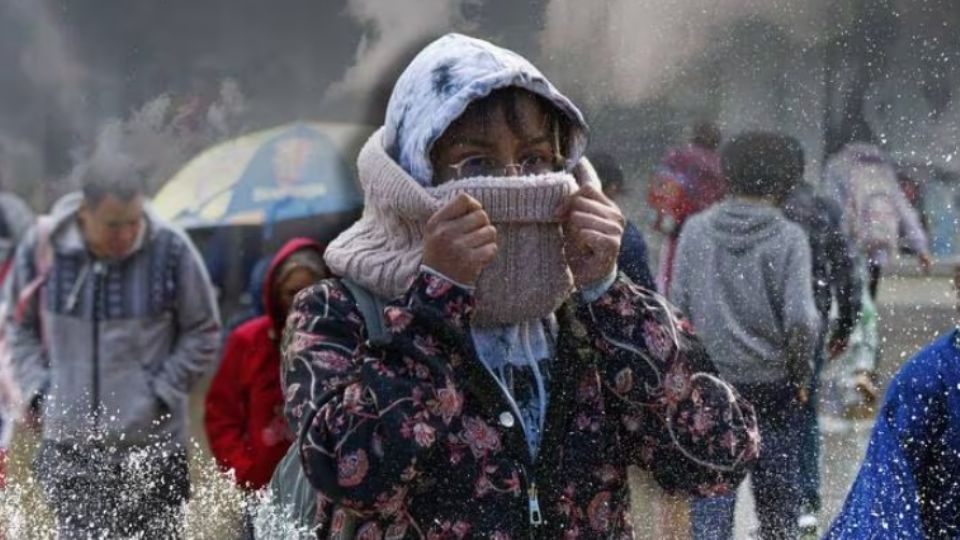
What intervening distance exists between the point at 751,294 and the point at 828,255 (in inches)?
16.8

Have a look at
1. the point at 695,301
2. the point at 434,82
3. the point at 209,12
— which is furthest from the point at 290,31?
the point at 434,82

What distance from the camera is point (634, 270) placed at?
384 cm

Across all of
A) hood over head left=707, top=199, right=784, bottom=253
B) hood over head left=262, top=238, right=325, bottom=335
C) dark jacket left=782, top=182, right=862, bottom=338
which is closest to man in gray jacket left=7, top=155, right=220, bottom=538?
hood over head left=262, top=238, right=325, bottom=335

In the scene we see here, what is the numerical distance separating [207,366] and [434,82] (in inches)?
98.0

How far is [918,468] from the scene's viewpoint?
238cm

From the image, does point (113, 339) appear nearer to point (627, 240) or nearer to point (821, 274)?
point (627, 240)

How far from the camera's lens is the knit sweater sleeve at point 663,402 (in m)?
1.92

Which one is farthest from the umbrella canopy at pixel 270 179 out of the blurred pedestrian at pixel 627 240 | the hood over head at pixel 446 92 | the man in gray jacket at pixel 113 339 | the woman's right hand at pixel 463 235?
the woman's right hand at pixel 463 235

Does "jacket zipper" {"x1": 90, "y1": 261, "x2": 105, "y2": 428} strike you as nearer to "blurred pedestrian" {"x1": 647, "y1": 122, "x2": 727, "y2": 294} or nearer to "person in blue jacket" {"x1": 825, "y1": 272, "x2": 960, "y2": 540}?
"blurred pedestrian" {"x1": 647, "y1": 122, "x2": 727, "y2": 294}

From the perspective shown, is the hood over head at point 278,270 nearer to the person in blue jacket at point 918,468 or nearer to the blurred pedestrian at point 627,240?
the blurred pedestrian at point 627,240

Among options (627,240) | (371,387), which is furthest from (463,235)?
(627,240)

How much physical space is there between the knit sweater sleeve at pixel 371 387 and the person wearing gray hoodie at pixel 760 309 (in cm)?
241

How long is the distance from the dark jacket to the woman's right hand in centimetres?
275

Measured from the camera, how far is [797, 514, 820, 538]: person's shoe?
3.94 metres
